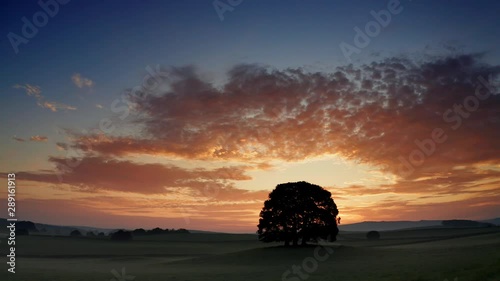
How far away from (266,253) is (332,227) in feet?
43.0

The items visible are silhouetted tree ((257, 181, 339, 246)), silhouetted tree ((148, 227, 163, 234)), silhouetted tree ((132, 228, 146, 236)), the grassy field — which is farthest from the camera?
silhouetted tree ((148, 227, 163, 234))

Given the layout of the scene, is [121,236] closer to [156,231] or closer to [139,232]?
[139,232]

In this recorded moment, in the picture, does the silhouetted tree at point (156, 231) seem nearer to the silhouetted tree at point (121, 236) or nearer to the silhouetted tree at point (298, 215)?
the silhouetted tree at point (121, 236)

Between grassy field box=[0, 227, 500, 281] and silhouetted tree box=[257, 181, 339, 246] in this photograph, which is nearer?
grassy field box=[0, 227, 500, 281]

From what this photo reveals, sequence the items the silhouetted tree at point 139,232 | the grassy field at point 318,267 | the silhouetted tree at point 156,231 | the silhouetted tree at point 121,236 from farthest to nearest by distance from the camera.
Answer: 1. the silhouetted tree at point 156,231
2. the silhouetted tree at point 139,232
3. the silhouetted tree at point 121,236
4. the grassy field at point 318,267

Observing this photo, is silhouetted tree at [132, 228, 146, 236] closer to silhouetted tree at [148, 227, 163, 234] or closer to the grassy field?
silhouetted tree at [148, 227, 163, 234]

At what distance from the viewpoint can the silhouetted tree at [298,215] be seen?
62.7 metres

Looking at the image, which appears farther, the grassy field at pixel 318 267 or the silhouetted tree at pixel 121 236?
the silhouetted tree at pixel 121 236

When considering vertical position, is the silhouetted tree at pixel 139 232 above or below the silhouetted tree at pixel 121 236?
below

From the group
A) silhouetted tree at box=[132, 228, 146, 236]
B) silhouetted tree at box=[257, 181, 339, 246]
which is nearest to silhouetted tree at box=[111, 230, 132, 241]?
silhouetted tree at box=[132, 228, 146, 236]

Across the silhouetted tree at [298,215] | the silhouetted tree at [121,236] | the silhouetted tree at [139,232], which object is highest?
the silhouetted tree at [298,215]

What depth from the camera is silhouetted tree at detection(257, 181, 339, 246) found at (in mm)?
62688

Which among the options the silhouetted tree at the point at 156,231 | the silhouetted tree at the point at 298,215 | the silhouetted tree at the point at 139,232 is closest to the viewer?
the silhouetted tree at the point at 298,215

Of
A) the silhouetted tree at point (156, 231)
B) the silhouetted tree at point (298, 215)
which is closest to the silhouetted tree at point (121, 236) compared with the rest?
the silhouetted tree at point (156, 231)
